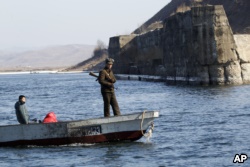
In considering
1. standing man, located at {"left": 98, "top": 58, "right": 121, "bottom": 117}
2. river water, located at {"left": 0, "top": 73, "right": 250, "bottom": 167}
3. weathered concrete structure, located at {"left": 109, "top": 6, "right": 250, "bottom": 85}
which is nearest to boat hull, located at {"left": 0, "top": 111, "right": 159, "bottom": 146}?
river water, located at {"left": 0, "top": 73, "right": 250, "bottom": 167}

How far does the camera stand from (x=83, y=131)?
867 inches

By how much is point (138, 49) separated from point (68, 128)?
74.1 metres

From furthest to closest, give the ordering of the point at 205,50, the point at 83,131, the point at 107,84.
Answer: the point at 205,50
the point at 107,84
the point at 83,131

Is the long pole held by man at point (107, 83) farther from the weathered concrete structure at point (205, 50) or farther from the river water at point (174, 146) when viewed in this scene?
the weathered concrete structure at point (205, 50)

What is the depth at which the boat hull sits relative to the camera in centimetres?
2170

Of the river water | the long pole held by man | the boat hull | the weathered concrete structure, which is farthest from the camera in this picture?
the weathered concrete structure

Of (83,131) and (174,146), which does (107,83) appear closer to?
(83,131)

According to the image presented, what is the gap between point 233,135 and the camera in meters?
24.0

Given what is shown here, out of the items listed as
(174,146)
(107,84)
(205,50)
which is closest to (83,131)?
(107,84)

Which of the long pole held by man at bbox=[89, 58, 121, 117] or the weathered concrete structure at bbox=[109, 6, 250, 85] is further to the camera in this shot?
the weathered concrete structure at bbox=[109, 6, 250, 85]

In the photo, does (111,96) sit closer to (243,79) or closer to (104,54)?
(243,79)

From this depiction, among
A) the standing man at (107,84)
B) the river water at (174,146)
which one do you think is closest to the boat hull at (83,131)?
the river water at (174,146)

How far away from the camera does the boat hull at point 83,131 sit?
2170 centimetres

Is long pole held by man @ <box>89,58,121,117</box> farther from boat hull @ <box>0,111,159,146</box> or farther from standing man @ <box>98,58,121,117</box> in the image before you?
boat hull @ <box>0,111,159,146</box>
